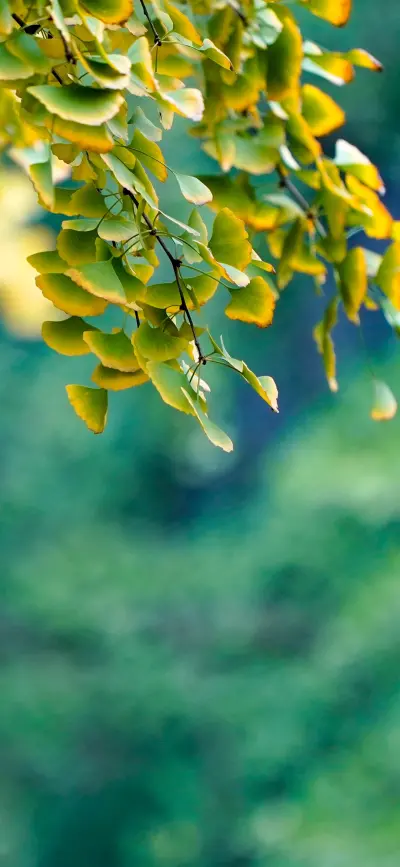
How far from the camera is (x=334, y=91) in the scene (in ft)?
8.85

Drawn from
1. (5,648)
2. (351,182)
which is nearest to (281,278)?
(351,182)

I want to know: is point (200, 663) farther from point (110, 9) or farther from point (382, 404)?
point (110, 9)

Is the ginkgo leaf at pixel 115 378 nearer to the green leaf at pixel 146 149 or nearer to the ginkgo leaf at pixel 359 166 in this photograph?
the green leaf at pixel 146 149

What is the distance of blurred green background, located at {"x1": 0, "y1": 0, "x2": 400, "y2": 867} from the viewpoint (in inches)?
90.5

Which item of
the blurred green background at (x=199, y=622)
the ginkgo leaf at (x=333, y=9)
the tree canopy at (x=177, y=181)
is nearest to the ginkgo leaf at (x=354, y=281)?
the tree canopy at (x=177, y=181)

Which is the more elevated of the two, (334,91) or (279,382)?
(334,91)

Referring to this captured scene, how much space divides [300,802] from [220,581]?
0.56 m

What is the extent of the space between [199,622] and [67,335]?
2135mm

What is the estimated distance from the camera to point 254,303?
44 centimetres

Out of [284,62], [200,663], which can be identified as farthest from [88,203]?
[200,663]

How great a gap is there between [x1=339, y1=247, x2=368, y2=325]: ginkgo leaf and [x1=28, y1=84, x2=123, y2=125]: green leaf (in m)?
0.25

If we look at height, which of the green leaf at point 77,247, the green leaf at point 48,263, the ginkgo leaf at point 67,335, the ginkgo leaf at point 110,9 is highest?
the ginkgo leaf at point 110,9

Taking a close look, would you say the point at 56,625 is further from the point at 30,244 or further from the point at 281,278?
the point at 281,278

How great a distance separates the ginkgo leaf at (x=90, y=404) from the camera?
1.44 feet
